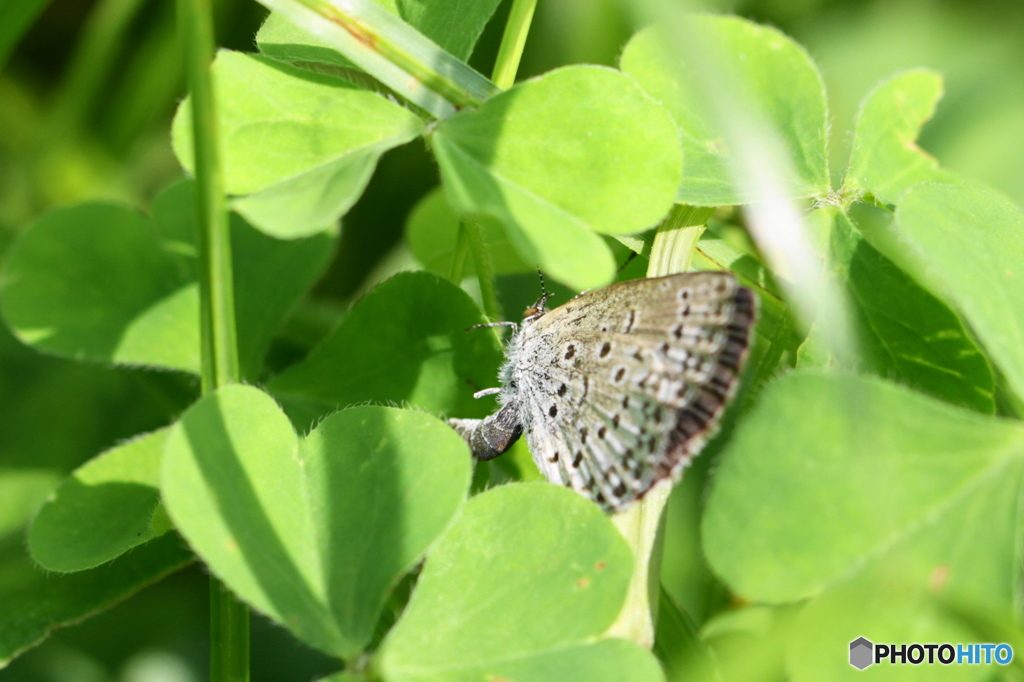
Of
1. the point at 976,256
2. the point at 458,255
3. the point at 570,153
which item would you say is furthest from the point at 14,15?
the point at 976,256

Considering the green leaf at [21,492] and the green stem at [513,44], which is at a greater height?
the green stem at [513,44]

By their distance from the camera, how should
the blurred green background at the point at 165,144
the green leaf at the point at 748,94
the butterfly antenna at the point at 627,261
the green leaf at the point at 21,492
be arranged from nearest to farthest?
1. the green leaf at the point at 748,94
2. the butterfly antenna at the point at 627,261
3. the green leaf at the point at 21,492
4. the blurred green background at the point at 165,144

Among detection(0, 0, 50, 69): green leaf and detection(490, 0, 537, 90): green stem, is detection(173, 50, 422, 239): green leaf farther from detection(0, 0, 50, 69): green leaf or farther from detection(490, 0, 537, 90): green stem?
detection(0, 0, 50, 69): green leaf

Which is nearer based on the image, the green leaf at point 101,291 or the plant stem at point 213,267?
the plant stem at point 213,267

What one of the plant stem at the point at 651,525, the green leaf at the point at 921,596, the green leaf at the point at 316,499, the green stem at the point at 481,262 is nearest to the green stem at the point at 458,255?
the green stem at the point at 481,262

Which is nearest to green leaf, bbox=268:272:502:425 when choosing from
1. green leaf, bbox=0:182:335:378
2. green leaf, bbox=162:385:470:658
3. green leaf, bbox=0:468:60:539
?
green leaf, bbox=0:182:335:378

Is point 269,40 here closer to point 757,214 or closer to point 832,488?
point 757,214

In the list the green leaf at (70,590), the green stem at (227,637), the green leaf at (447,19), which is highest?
the green leaf at (447,19)

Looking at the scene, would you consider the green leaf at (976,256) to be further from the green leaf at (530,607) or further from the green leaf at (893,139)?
the green leaf at (530,607)
